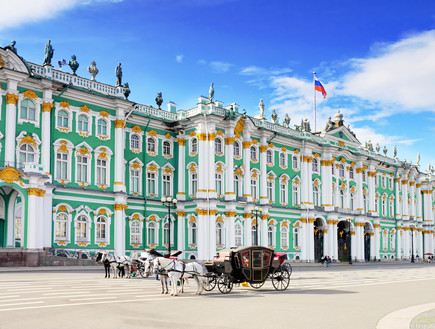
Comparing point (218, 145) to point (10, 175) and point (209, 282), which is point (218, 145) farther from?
point (209, 282)

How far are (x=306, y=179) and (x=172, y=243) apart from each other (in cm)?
1954

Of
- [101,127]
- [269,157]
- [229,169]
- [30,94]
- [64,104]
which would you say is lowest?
[229,169]

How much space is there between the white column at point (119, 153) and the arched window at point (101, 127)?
1.01 meters

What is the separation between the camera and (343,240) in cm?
7175

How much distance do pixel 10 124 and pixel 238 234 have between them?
2508 centimetres

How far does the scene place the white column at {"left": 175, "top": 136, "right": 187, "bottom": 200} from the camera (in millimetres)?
53000

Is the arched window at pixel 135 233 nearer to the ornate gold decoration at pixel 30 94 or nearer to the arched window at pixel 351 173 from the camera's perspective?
the ornate gold decoration at pixel 30 94

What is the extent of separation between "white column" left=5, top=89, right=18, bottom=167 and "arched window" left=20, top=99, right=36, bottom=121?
0.91 meters

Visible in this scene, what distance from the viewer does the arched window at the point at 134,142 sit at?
49.8 meters

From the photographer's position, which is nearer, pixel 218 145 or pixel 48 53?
pixel 48 53

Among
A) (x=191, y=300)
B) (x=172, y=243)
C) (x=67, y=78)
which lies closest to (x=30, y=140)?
(x=67, y=78)

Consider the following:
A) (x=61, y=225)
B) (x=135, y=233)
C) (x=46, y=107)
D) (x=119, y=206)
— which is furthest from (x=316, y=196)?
(x=46, y=107)

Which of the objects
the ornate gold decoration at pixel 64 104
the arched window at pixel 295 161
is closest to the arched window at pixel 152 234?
the ornate gold decoration at pixel 64 104

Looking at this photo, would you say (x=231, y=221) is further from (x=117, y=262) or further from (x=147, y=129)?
(x=117, y=262)
